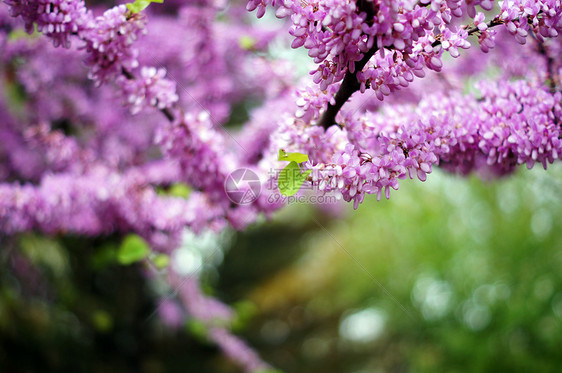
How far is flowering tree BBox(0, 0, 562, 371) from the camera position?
63 cm

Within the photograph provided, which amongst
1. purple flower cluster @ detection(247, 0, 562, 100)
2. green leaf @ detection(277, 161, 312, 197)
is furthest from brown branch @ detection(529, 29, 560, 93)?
green leaf @ detection(277, 161, 312, 197)

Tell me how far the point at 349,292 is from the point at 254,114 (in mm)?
2096

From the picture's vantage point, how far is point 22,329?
149cm

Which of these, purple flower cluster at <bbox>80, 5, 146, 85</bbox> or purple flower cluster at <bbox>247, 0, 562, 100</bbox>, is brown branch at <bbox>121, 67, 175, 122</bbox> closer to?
purple flower cluster at <bbox>80, 5, 146, 85</bbox>

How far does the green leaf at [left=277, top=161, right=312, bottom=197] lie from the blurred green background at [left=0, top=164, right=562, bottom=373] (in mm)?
945

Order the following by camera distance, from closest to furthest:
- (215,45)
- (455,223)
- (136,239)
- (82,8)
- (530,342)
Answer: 1. (82,8)
2. (136,239)
3. (215,45)
4. (530,342)
5. (455,223)

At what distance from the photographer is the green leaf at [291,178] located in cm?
66

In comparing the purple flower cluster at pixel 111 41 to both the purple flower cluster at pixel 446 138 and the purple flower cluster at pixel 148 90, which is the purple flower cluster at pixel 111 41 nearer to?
the purple flower cluster at pixel 148 90

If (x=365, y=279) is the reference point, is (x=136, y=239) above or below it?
above

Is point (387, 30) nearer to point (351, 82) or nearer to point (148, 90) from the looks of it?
point (351, 82)

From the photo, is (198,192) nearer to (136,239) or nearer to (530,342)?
(136,239)

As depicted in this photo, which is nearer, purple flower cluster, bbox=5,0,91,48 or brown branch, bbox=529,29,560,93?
purple flower cluster, bbox=5,0,91,48

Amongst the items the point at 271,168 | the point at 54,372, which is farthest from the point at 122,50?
the point at 54,372

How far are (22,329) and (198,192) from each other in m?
0.96
